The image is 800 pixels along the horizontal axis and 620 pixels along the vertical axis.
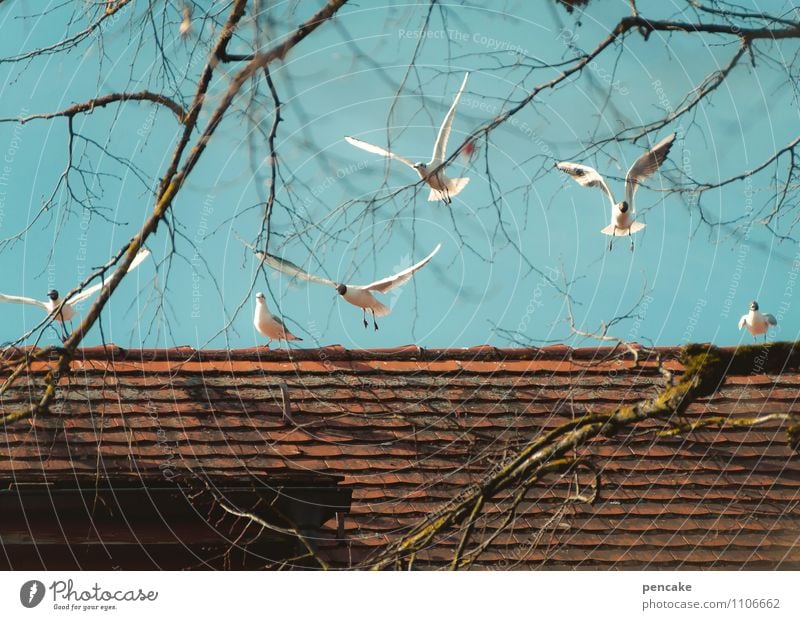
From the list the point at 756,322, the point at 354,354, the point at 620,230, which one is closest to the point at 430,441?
the point at 354,354

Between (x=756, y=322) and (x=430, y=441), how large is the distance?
5.57 ft

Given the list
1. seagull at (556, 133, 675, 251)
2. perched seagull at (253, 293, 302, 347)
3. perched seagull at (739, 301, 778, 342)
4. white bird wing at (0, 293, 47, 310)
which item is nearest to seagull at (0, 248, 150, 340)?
white bird wing at (0, 293, 47, 310)

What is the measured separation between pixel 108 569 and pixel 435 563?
0.84m

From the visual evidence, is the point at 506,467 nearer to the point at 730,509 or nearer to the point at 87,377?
the point at 730,509

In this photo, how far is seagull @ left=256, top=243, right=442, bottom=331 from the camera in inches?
105

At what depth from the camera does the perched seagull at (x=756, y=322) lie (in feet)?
14.4

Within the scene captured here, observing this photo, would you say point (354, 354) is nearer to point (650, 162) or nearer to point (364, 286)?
point (364, 286)

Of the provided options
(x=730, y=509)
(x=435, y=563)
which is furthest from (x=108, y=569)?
(x=730, y=509)

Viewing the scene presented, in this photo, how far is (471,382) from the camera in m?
3.63

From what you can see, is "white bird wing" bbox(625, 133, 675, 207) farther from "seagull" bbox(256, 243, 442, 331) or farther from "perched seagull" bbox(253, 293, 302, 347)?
"perched seagull" bbox(253, 293, 302, 347)

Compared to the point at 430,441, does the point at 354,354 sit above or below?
above

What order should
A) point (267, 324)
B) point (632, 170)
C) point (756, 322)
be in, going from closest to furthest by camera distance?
point (632, 170), point (267, 324), point (756, 322)

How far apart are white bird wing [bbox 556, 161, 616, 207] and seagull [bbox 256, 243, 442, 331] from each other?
39 cm

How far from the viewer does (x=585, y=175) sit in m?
2.96
